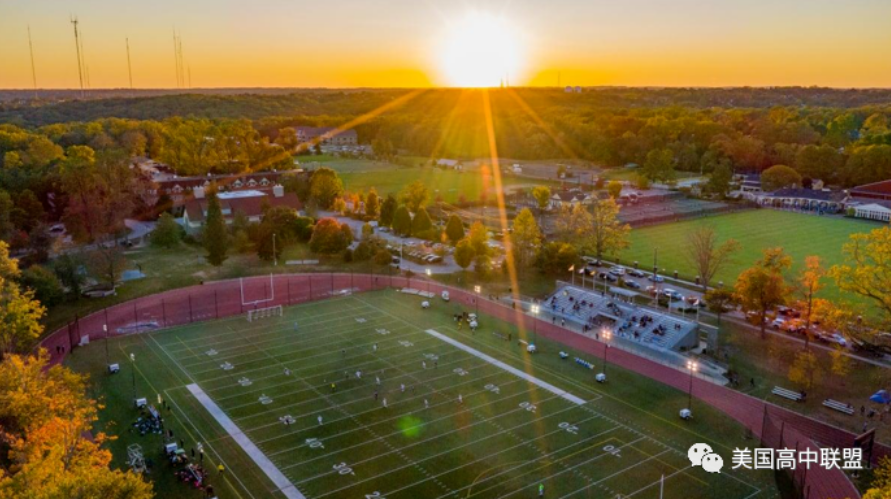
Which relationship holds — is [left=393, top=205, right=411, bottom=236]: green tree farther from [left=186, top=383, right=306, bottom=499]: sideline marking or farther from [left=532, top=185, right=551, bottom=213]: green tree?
[left=186, top=383, right=306, bottom=499]: sideline marking

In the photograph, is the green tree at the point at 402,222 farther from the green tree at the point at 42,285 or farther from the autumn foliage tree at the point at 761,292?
the autumn foliage tree at the point at 761,292

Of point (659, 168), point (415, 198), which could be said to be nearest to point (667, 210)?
point (659, 168)

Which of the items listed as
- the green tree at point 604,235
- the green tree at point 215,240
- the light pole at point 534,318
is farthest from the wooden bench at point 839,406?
the green tree at point 215,240

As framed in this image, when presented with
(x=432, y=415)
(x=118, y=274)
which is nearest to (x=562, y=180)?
(x=118, y=274)

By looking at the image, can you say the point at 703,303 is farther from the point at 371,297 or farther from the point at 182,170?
the point at 182,170

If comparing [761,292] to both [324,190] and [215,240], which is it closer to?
[215,240]
